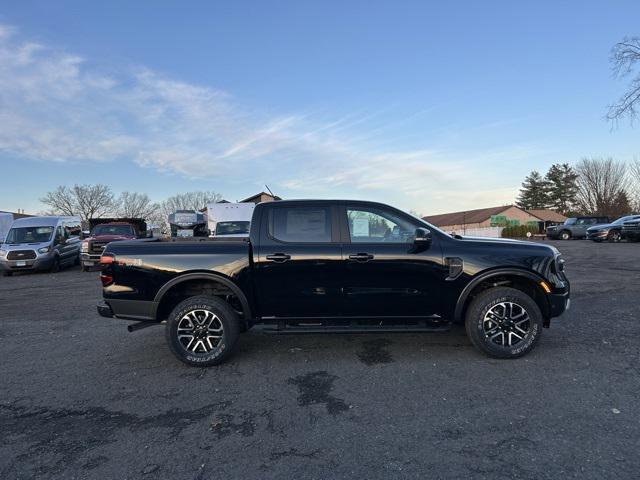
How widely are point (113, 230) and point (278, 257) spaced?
561 inches

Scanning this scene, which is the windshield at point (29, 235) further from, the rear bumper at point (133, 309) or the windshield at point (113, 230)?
the rear bumper at point (133, 309)

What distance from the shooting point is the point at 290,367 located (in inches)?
176

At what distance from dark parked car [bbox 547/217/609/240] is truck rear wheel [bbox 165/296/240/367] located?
114 ft

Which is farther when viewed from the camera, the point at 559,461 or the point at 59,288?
the point at 59,288

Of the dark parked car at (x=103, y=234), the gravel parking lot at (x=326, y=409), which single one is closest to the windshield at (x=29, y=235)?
the dark parked car at (x=103, y=234)

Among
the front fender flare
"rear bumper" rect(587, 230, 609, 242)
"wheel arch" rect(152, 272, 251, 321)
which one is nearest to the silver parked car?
"wheel arch" rect(152, 272, 251, 321)

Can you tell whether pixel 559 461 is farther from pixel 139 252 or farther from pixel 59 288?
pixel 59 288

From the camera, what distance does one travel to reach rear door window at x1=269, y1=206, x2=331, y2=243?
4.70 meters

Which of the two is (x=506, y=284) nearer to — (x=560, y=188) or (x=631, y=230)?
(x=631, y=230)

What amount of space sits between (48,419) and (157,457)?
131 centimetres

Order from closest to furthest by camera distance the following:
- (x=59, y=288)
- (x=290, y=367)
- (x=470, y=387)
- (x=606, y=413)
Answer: (x=606, y=413)
(x=470, y=387)
(x=290, y=367)
(x=59, y=288)

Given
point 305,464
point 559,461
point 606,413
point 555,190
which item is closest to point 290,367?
point 305,464

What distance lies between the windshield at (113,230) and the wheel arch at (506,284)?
49.8 ft

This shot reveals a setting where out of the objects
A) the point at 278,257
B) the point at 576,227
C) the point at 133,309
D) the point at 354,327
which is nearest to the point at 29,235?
the point at 133,309
